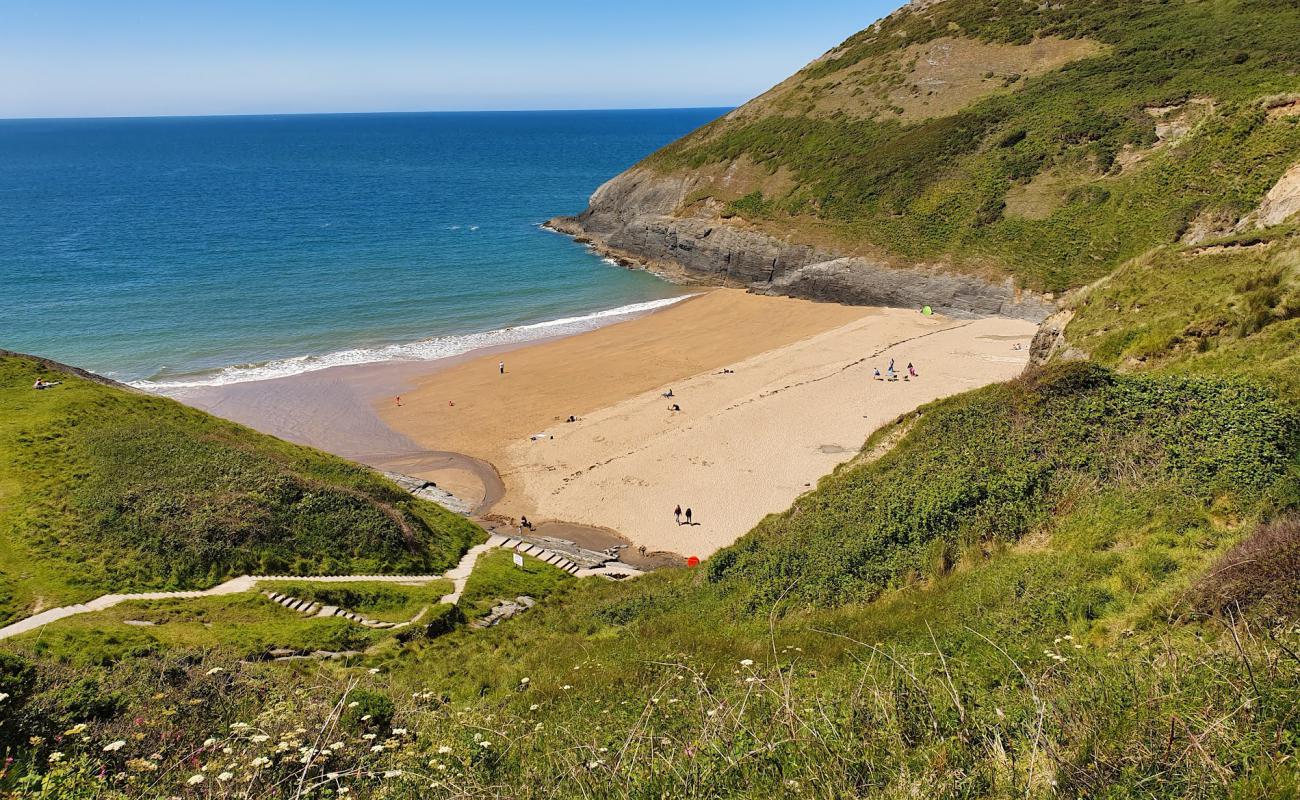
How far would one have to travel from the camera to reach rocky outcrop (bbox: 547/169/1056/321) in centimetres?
5100

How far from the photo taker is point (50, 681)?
985 cm

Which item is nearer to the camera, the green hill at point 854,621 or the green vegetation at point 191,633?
the green hill at point 854,621

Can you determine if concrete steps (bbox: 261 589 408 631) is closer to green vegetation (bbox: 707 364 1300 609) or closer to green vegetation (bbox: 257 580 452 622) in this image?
green vegetation (bbox: 257 580 452 622)

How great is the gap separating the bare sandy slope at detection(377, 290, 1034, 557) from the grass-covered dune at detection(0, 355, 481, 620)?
24.5 feet

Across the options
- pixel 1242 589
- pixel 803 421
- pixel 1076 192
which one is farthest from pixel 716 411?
pixel 1076 192

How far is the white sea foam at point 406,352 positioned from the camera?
42375 mm

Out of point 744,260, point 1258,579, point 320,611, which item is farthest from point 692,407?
point 1258,579

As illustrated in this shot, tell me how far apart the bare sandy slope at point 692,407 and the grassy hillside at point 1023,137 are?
9246 millimetres

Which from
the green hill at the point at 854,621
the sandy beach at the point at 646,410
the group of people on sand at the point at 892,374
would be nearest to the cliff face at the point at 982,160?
the sandy beach at the point at 646,410

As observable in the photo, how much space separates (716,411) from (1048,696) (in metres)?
30.8

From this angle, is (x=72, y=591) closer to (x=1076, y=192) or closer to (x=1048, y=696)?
(x=1048, y=696)

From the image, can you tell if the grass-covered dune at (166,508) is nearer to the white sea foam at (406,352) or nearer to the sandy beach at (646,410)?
the sandy beach at (646,410)

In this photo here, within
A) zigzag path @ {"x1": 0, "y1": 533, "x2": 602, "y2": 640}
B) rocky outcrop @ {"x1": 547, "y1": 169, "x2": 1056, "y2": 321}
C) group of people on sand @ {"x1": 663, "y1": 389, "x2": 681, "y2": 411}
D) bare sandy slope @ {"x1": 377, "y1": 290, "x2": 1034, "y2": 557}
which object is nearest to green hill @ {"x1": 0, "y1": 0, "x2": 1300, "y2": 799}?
zigzag path @ {"x1": 0, "y1": 533, "x2": 602, "y2": 640}

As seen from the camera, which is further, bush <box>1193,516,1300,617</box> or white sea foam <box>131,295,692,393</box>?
white sea foam <box>131,295,692,393</box>
